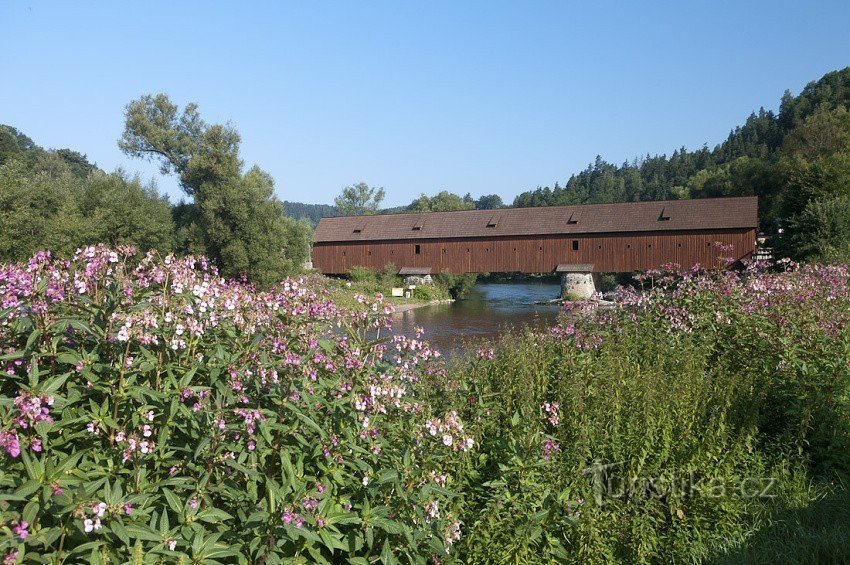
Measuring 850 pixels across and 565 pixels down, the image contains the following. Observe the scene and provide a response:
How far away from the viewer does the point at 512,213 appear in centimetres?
3319

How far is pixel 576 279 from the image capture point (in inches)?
1208

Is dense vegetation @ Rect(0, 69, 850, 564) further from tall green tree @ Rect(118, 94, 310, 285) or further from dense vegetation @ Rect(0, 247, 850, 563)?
tall green tree @ Rect(118, 94, 310, 285)

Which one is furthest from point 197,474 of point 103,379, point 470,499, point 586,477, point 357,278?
point 357,278

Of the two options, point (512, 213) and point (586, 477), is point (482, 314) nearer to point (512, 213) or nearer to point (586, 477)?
point (512, 213)

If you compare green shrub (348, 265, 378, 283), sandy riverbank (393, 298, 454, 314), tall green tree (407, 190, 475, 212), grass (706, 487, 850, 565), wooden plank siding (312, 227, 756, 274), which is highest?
tall green tree (407, 190, 475, 212)

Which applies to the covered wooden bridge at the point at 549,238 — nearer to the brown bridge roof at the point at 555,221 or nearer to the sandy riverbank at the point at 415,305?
the brown bridge roof at the point at 555,221

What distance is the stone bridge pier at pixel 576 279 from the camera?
30.2 meters

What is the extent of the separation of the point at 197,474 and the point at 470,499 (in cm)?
165

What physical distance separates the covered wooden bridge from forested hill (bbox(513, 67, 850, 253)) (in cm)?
323

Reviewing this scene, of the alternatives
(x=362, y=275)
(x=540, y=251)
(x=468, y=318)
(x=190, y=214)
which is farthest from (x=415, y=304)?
(x=190, y=214)

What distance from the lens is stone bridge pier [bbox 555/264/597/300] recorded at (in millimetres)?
30172

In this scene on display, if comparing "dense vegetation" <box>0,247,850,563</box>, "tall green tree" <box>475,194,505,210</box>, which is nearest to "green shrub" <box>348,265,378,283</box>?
"dense vegetation" <box>0,247,850,563</box>

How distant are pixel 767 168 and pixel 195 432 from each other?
4853 centimetres

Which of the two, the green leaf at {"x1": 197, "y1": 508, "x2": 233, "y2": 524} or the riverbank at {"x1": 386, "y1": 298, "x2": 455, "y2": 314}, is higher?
the green leaf at {"x1": 197, "y1": 508, "x2": 233, "y2": 524}
